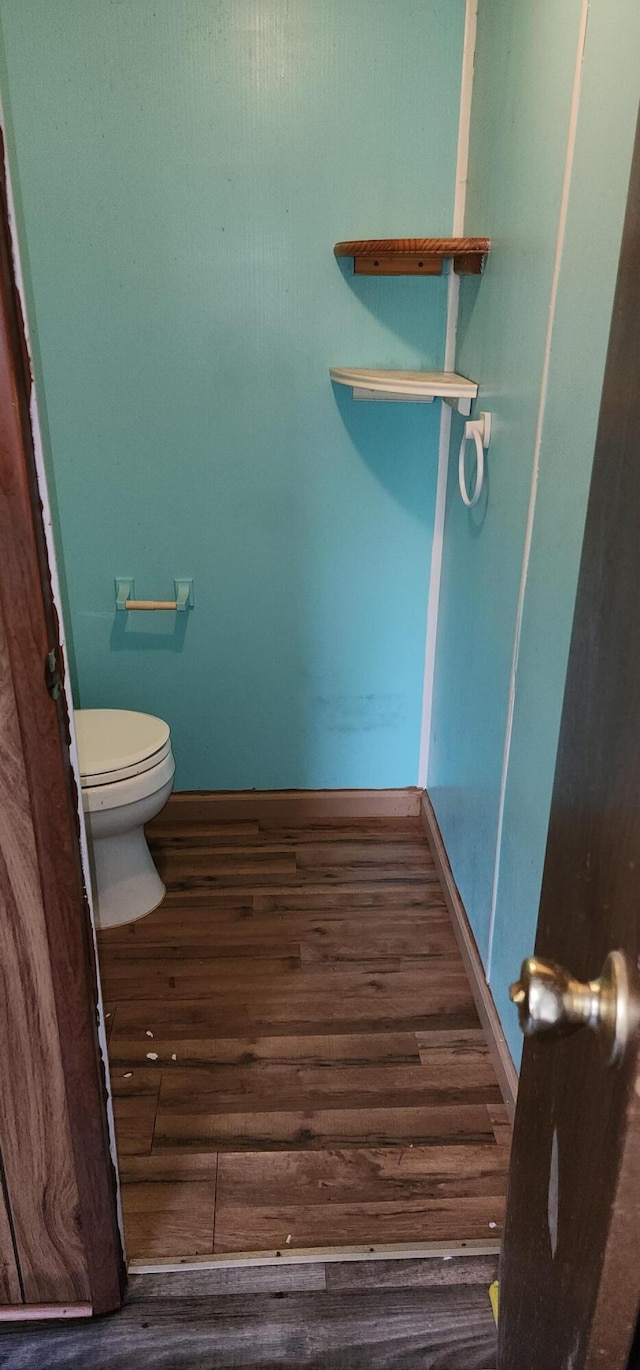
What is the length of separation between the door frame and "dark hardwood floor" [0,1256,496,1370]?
53 millimetres

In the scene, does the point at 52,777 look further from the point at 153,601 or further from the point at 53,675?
the point at 153,601

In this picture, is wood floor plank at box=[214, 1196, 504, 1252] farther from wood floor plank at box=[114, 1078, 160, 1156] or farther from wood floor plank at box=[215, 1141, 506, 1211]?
wood floor plank at box=[114, 1078, 160, 1156]

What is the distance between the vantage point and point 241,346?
228 cm

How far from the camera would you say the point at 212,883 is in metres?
2.45

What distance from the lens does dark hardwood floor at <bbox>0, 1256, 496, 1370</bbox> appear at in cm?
132

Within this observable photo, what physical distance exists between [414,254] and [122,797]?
4.61ft

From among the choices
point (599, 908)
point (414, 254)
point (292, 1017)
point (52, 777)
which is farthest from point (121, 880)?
point (599, 908)

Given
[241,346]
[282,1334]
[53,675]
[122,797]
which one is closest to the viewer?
[53,675]

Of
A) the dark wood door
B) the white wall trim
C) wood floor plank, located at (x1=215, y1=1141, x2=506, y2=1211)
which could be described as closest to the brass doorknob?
the dark wood door

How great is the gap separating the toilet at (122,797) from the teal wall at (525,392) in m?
0.76

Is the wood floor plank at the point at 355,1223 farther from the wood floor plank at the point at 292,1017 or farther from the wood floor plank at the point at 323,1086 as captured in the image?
the wood floor plank at the point at 292,1017

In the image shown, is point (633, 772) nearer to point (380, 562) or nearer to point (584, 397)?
point (584, 397)

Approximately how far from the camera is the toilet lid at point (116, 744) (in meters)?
2.07

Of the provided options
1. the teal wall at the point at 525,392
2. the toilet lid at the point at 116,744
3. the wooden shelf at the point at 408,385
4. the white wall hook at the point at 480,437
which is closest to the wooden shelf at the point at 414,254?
the teal wall at the point at 525,392
